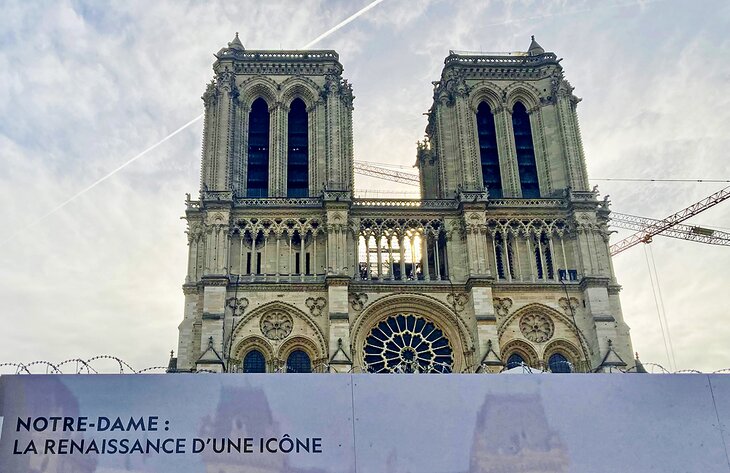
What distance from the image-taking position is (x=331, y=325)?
40375mm

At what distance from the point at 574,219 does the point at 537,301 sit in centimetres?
590

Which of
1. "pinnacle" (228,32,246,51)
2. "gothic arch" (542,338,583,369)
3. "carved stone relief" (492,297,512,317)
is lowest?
"gothic arch" (542,338,583,369)

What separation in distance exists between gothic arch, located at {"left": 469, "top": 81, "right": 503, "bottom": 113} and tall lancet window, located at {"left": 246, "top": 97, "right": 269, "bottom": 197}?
14.3m

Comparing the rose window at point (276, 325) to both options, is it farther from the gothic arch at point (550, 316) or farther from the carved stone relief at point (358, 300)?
the gothic arch at point (550, 316)

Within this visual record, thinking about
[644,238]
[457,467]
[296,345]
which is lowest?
[457,467]

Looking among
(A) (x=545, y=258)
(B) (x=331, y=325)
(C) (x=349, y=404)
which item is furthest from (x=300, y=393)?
(A) (x=545, y=258)

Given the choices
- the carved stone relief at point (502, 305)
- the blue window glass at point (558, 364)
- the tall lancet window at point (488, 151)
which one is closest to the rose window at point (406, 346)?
the carved stone relief at point (502, 305)

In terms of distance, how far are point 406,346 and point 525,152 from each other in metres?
16.7

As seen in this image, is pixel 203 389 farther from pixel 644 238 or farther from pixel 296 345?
pixel 644 238

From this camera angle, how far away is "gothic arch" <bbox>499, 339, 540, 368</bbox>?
41531 millimetres

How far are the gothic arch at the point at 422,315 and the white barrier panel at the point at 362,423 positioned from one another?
1587 centimetres

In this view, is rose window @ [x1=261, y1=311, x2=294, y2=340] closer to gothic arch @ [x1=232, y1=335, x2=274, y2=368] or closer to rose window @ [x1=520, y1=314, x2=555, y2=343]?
gothic arch @ [x1=232, y1=335, x2=274, y2=368]

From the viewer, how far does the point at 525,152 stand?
4934 cm

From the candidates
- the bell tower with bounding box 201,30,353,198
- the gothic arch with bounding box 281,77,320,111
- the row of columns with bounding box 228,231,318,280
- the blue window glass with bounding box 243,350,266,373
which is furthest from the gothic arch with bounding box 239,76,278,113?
the blue window glass with bounding box 243,350,266,373
